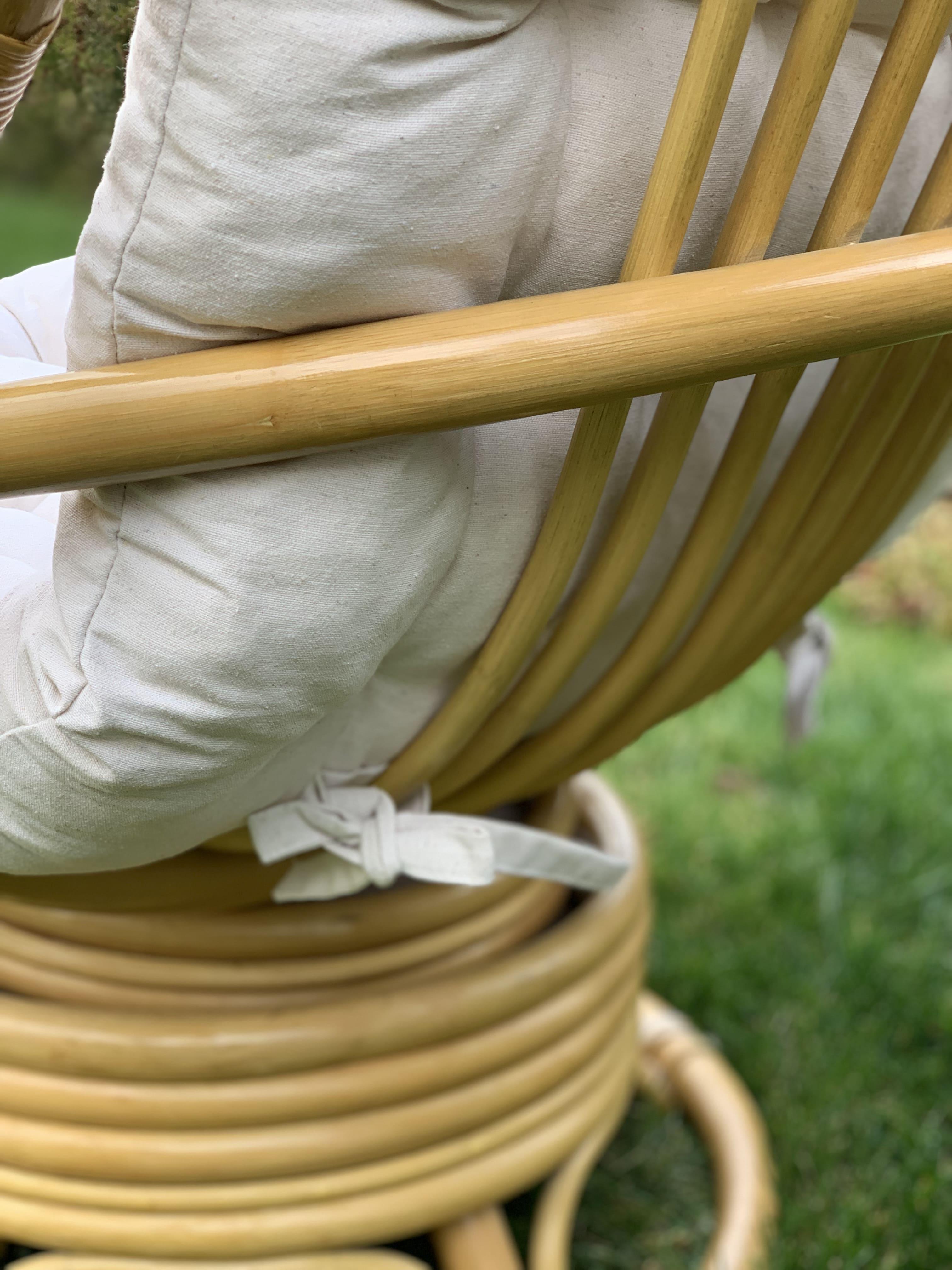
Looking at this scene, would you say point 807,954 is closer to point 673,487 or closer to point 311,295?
point 673,487

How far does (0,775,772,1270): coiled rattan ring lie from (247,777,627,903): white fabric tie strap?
129 millimetres

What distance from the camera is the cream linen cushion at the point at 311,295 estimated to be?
537 millimetres

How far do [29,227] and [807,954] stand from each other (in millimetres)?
1349

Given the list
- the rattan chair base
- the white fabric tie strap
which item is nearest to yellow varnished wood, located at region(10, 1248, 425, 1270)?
the rattan chair base

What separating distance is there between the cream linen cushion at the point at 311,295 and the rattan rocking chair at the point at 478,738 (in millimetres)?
36

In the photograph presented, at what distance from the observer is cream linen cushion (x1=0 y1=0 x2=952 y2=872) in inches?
21.1

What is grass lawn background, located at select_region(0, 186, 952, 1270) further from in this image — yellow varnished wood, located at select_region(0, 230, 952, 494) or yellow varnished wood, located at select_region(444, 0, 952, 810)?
yellow varnished wood, located at select_region(444, 0, 952, 810)

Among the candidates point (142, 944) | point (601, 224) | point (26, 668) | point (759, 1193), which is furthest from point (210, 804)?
point (759, 1193)

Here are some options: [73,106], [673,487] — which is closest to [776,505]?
[673,487]

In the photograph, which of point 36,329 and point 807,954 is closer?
point 36,329

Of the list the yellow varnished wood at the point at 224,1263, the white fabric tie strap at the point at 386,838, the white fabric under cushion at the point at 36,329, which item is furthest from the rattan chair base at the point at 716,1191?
the white fabric under cushion at the point at 36,329

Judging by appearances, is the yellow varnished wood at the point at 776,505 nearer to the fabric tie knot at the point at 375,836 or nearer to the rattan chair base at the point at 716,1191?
the fabric tie knot at the point at 375,836

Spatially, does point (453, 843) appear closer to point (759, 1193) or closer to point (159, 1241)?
point (159, 1241)

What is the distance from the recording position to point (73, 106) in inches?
27.9
